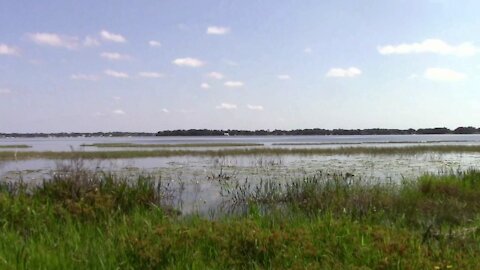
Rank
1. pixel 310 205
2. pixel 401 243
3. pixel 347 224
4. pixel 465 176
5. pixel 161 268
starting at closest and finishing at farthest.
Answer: pixel 161 268 < pixel 401 243 < pixel 347 224 < pixel 310 205 < pixel 465 176

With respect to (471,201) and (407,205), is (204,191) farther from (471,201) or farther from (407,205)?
(471,201)

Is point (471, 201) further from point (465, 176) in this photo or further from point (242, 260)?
point (242, 260)

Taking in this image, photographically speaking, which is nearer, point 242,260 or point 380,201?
point 242,260

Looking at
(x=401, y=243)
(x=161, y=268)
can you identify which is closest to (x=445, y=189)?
(x=401, y=243)

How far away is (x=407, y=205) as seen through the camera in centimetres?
1146

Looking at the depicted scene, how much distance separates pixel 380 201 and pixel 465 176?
5.01m

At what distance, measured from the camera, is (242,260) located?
566 cm

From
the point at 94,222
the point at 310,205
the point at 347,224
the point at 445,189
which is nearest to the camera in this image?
the point at 347,224

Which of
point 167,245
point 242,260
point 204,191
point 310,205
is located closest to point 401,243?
point 242,260

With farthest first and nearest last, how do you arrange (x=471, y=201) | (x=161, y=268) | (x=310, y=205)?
(x=471, y=201) < (x=310, y=205) < (x=161, y=268)

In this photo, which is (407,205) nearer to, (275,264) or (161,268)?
(275,264)

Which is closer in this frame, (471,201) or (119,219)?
(119,219)

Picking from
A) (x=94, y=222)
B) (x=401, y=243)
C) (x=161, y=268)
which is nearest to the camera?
(x=161, y=268)

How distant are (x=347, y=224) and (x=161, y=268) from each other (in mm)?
3170
